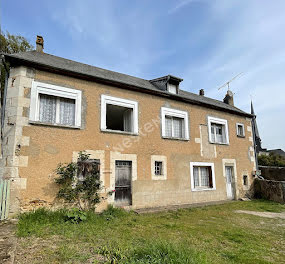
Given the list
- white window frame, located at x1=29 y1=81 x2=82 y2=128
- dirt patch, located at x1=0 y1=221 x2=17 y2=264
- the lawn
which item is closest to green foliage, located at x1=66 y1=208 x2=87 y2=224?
the lawn

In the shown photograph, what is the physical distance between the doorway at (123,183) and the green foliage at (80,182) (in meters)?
0.80

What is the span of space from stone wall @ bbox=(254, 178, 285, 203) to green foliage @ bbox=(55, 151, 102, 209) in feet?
30.9

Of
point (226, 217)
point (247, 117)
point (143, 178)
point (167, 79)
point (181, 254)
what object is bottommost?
point (226, 217)

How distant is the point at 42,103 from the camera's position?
6.58 m

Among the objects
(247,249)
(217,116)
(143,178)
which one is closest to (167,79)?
(217,116)

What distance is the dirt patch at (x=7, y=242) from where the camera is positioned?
9.43 feet

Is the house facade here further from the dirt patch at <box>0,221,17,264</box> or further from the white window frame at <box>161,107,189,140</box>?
the dirt patch at <box>0,221,17,264</box>

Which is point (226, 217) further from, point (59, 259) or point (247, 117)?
point (247, 117)

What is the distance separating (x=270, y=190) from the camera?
35.7 ft

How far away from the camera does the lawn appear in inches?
123

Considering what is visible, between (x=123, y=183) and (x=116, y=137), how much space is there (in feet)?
5.85

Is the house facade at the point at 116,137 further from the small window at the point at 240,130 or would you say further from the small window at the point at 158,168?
the small window at the point at 240,130

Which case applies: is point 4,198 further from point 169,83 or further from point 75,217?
point 169,83

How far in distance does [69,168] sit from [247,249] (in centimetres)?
514
